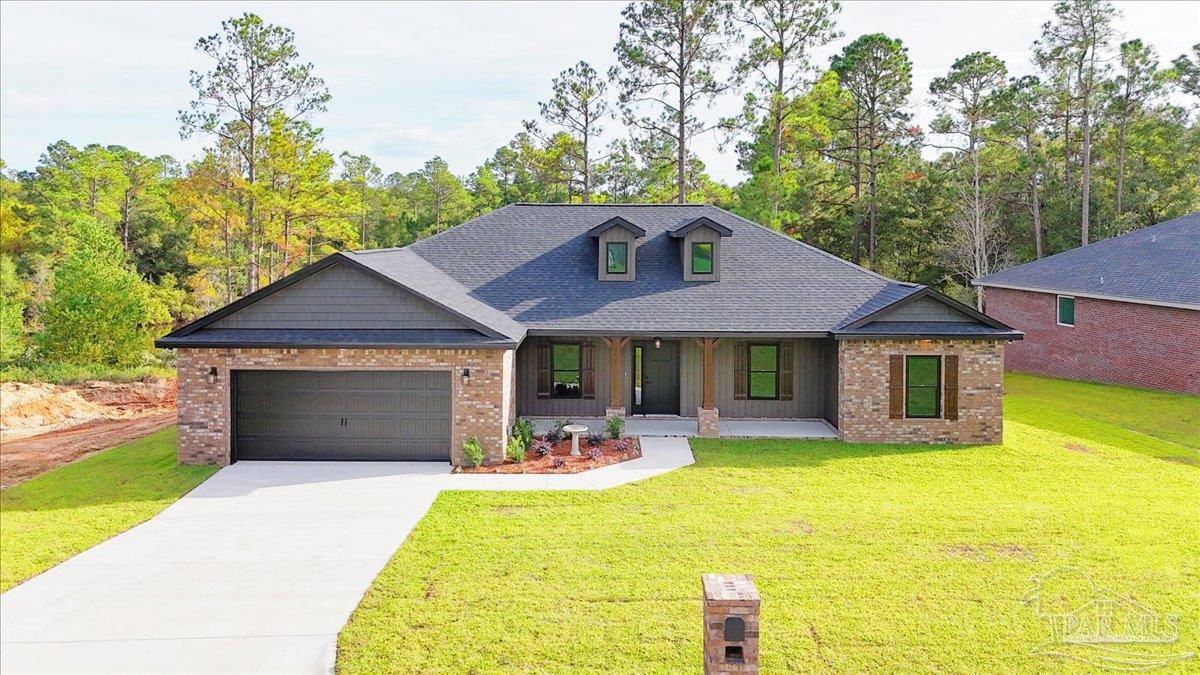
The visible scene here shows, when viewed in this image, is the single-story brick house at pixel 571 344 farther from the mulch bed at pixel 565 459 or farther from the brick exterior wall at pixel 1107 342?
the brick exterior wall at pixel 1107 342

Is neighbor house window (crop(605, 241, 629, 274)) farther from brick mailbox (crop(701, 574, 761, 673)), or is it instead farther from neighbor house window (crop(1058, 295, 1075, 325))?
neighbor house window (crop(1058, 295, 1075, 325))

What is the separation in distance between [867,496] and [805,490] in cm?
92

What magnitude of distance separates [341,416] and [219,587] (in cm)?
584

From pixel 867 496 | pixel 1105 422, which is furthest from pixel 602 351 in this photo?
pixel 1105 422

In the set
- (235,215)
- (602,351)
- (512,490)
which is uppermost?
(235,215)

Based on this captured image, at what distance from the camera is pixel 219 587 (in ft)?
26.2

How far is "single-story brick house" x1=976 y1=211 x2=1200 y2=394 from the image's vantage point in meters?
21.4

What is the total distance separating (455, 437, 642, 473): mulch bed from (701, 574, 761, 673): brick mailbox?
302 inches

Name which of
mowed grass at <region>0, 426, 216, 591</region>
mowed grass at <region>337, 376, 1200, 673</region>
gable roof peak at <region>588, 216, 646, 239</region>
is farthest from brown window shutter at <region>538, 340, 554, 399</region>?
mowed grass at <region>0, 426, 216, 591</region>

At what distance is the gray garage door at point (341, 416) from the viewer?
44.7ft

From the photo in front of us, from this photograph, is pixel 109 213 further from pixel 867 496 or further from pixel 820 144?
pixel 867 496

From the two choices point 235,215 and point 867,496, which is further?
point 235,215

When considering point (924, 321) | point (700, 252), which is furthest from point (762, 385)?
point (924, 321)

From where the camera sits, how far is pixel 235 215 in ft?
108
